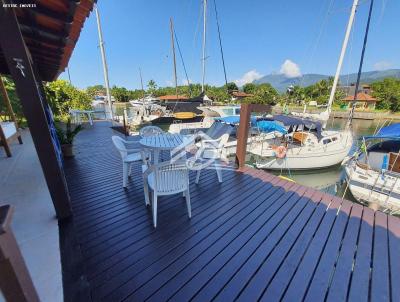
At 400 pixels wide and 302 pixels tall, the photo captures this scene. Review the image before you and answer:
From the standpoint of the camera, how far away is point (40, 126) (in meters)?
1.83

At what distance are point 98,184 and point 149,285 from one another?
212 centimetres

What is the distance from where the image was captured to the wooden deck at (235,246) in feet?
4.95

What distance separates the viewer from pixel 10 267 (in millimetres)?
791

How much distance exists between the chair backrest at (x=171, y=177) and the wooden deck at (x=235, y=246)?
1.23ft

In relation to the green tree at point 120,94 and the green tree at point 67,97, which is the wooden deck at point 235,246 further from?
the green tree at point 120,94

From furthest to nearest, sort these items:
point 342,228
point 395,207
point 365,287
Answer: point 395,207 → point 342,228 → point 365,287

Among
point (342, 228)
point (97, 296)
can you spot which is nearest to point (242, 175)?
point (342, 228)

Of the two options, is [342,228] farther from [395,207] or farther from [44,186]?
[395,207]

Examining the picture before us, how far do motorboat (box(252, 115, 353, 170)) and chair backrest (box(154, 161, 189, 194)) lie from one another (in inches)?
235

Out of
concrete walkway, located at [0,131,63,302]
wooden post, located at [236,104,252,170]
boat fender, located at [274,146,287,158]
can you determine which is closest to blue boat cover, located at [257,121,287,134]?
boat fender, located at [274,146,287,158]

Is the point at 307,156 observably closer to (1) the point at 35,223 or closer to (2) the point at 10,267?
(1) the point at 35,223

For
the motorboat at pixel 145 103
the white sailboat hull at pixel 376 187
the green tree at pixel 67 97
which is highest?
the green tree at pixel 67 97

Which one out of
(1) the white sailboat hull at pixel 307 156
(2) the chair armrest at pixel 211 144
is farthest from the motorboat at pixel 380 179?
(2) the chair armrest at pixel 211 144

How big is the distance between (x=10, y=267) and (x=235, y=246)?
165 cm
